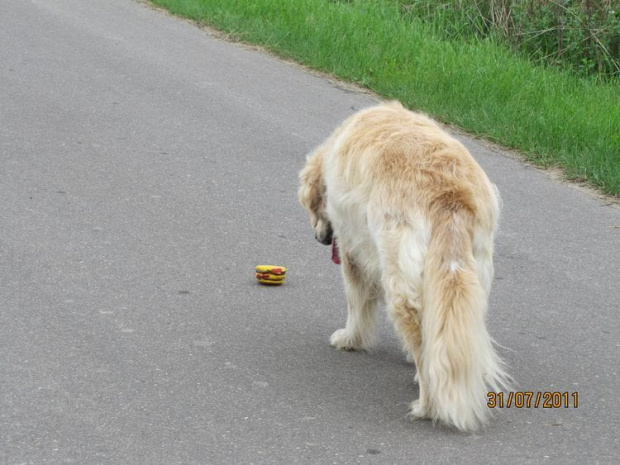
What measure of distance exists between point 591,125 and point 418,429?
477cm

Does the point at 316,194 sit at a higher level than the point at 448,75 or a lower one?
higher

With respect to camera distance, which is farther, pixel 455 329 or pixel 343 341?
pixel 343 341

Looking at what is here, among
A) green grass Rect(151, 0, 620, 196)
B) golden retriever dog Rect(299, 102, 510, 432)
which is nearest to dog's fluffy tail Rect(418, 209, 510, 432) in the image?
golden retriever dog Rect(299, 102, 510, 432)

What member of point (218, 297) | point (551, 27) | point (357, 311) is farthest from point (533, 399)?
point (551, 27)

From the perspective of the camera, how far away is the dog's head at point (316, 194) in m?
5.10

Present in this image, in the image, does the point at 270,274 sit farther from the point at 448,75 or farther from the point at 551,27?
the point at 551,27

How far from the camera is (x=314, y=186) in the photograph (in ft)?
16.8

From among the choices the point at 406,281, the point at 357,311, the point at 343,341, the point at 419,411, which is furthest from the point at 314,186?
the point at 419,411

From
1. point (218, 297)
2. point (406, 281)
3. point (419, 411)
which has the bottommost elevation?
point (218, 297)

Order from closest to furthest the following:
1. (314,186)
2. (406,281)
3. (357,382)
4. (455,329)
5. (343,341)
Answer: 1. (455,329)
2. (406,281)
3. (357,382)
4. (314,186)
5. (343,341)

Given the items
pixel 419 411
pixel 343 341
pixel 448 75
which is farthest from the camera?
pixel 448 75

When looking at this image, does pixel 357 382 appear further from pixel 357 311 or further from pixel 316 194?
pixel 316 194

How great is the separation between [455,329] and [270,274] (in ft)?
6.34

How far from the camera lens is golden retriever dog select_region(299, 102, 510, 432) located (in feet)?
13.6
